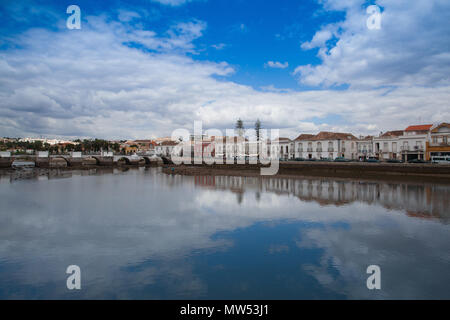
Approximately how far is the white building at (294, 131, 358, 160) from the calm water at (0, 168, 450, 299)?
49.0m

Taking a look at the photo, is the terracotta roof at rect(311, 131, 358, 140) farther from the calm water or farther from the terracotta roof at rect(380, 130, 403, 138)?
the calm water

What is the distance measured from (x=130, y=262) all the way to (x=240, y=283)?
4.56 meters

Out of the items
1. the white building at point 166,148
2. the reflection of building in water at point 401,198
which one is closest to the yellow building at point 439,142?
the reflection of building in water at point 401,198

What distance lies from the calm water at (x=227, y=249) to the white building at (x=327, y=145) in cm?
4898

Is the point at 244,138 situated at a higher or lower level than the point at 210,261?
higher

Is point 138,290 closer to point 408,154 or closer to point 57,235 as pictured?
point 57,235

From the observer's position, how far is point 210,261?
10984 mm

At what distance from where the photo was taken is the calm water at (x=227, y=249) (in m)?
8.95

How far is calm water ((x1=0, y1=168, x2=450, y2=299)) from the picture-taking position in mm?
8945

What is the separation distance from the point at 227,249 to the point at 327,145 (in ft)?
213

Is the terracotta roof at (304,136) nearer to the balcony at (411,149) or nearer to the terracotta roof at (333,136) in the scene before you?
the terracotta roof at (333,136)

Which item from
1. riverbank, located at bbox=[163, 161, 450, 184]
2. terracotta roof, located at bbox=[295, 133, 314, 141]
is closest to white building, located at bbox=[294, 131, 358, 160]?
terracotta roof, located at bbox=[295, 133, 314, 141]

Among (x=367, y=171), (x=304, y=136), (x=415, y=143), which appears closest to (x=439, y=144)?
(x=415, y=143)
